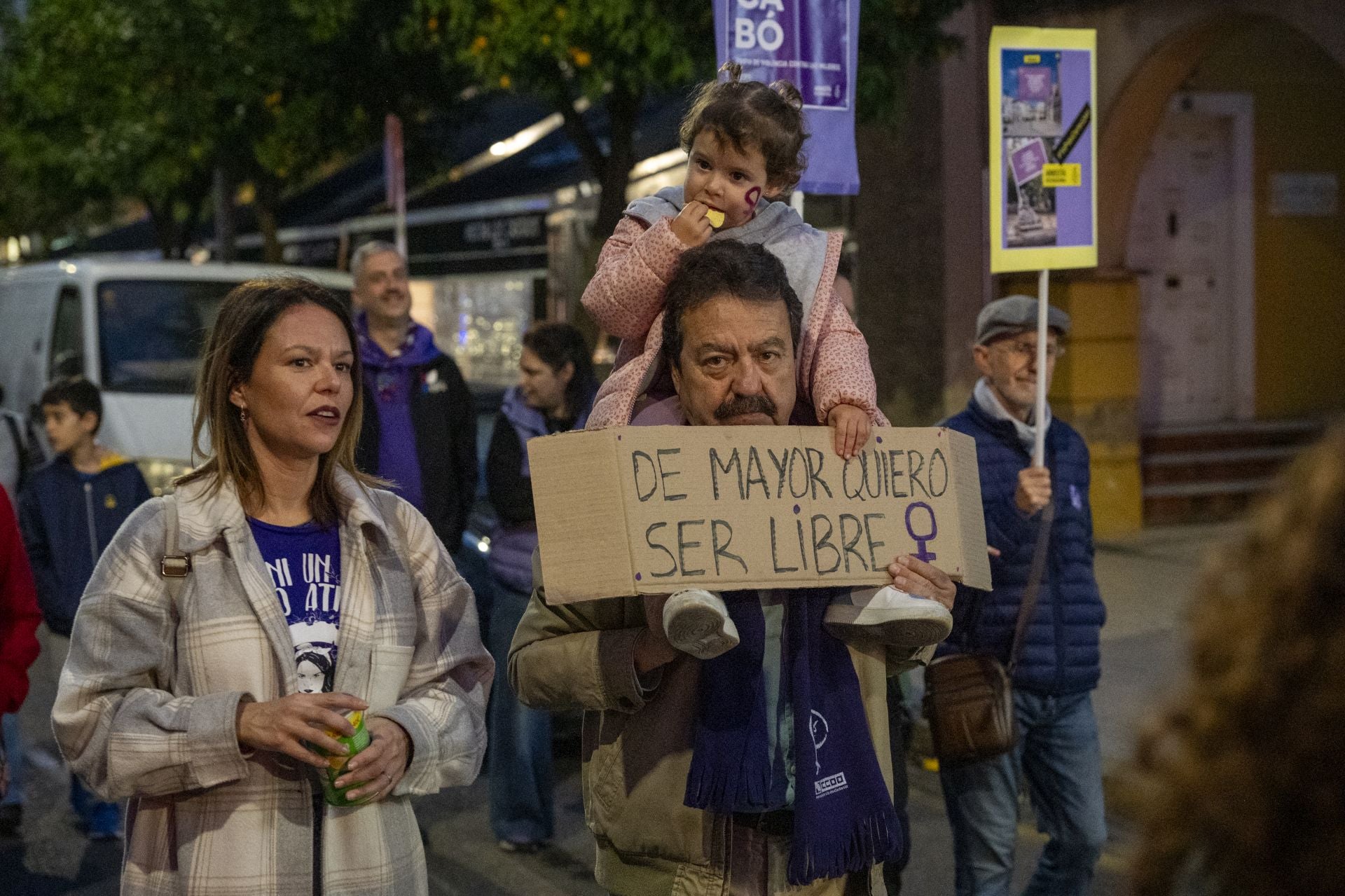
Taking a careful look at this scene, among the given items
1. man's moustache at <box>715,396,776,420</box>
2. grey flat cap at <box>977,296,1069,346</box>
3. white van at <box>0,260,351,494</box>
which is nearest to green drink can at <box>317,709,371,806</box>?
man's moustache at <box>715,396,776,420</box>

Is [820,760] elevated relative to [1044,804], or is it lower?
elevated

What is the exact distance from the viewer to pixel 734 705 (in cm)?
283

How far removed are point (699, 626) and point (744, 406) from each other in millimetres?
472

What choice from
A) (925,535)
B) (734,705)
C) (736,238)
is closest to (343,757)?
(734,705)

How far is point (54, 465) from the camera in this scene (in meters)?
7.20

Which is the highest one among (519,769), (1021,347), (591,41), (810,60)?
(591,41)

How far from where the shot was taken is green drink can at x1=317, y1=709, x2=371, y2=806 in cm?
288

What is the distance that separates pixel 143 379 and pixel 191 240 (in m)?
19.8

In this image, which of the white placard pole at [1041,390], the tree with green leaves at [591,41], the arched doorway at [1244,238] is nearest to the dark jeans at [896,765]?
the white placard pole at [1041,390]

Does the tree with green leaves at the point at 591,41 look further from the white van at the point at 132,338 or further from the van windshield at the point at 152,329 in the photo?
the van windshield at the point at 152,329

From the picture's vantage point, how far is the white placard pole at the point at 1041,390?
4.81 metres

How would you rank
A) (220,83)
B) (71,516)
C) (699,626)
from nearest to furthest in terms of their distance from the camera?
1. (699,626)
2. (71,516)
3. (220,83)

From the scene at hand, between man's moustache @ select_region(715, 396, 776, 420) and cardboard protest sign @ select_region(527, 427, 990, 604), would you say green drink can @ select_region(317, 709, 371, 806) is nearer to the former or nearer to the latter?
cardboard protest sign @ select_region(527, 427, 990, 604)

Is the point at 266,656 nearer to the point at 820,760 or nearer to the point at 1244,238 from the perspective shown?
the point at 820,760
